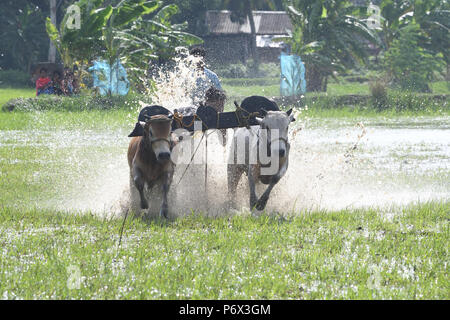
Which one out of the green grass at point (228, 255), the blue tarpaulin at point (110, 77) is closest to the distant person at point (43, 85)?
the blue tarpaulin at point (110, 77)

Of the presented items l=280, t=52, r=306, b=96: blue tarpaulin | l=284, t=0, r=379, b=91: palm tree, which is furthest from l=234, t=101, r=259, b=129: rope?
l=284, t=0, r=379, b=91: palm tree

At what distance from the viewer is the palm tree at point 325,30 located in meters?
24.8

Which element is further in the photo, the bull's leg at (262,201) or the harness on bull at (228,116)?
the harness on bull at (228,116)

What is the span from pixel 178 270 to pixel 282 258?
0.89 metres

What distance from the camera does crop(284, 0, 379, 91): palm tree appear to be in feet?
81.5

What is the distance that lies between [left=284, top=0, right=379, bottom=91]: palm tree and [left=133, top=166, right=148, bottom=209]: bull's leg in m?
18.3

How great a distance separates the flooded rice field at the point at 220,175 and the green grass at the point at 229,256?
2.57 feet

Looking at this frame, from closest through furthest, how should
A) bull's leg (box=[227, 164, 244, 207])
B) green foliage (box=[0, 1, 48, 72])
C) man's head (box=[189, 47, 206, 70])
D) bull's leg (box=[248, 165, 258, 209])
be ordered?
bull's leg (box=[248, 165, 258, 209]) < bull's leg (box=[227, 164, 244, 207]) < man's head (box=[189, 47, 206, 70]) < green foliage (box=[0, 1, 48, 72])

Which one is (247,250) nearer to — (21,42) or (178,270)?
(178,270)

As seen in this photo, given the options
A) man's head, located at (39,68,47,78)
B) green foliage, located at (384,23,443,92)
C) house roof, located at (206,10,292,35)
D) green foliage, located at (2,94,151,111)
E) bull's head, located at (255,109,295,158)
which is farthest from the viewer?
house roof, located at (206,10,292,35)

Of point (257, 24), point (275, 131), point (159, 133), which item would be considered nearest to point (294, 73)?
point (275, 131)

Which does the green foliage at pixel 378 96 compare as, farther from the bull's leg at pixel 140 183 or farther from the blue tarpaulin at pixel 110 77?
the bull's leg at pixel 140 183

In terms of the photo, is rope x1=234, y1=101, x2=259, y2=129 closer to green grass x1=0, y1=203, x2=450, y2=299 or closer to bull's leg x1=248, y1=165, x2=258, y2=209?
bull's leg x1=248, y1=165, x2=258, y2=209

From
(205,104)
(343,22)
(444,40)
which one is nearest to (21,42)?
(343,22)
